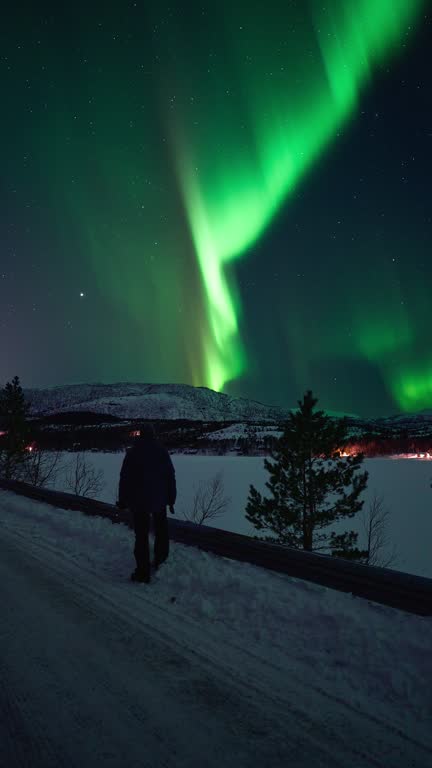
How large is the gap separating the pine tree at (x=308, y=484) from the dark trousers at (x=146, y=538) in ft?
38.1

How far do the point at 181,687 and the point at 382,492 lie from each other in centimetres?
3163

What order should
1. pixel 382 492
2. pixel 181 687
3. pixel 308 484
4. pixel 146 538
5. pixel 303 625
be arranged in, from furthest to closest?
pixel 382 492, pixel 308 484, pixel 146 538, pixel 303 625, pixel 181 687

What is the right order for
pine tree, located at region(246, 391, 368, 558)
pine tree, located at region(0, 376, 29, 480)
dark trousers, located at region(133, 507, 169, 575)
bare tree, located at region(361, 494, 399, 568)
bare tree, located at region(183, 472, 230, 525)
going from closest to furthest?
dark trousers, located at region(133, 507, 169, 575) → pine tree, located at region(246, 391, 368, 558) → bare tree, located at region(361, 494, 399, 568) → bare tree, located at region(183, 472, 230, 525) → pine tree, located at region(0, 376, 29, 480)

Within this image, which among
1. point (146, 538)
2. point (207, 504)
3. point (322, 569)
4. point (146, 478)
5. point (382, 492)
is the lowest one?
point (207, 504)

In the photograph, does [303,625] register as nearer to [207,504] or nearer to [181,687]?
[181,687]

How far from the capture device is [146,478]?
5.30m

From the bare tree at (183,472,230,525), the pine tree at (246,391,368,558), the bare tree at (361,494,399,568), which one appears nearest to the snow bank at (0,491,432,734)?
the pine tree at (246,391,368,558)

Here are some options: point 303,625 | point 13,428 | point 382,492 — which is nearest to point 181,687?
point 303,625

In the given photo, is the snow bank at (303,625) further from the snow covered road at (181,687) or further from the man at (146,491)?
the man at (146,491)

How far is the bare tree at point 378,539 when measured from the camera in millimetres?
20531

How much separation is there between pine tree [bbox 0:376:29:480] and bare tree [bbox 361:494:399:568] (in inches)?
966

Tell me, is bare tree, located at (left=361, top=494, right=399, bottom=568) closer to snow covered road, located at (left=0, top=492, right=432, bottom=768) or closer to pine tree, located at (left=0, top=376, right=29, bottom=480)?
snow covered road, located at (left=0, top=492, right=432, bottom=768)

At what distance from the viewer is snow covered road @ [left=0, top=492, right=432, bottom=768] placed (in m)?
2.25

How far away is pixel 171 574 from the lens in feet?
17.2
